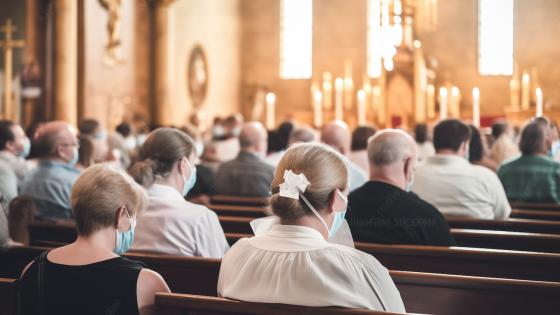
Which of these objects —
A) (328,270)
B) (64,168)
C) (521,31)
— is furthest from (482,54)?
(328,270)

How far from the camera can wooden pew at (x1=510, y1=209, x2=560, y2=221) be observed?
5.73 metres

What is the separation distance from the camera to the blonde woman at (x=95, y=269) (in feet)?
9.14

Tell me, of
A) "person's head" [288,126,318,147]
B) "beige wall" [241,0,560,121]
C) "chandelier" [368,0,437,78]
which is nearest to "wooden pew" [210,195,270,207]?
"person's head" [288,126,318,147]

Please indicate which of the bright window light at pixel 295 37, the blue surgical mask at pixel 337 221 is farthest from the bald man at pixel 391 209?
the bright window light at pixel 295 37

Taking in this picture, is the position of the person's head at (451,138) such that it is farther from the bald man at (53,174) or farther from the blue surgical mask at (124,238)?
the blue surgical mask at (124,238)

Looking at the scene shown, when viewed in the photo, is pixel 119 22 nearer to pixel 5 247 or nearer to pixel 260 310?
pixel 5 247

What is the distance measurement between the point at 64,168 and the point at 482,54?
14796mm

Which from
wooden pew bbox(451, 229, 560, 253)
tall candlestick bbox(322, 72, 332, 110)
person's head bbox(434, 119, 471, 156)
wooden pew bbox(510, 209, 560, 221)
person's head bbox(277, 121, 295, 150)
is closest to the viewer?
wooden pew bbox(451, 229, 560, 253)

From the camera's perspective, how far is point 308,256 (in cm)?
267

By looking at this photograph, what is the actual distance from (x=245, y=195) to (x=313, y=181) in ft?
15.5

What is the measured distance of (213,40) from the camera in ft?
65.1

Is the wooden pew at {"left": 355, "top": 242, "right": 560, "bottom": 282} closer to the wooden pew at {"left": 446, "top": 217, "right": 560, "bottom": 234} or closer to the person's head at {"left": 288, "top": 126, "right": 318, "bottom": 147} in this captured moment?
the wooden pew at {"left": 446, "top": 217, "right": 560, "bottom": 234}

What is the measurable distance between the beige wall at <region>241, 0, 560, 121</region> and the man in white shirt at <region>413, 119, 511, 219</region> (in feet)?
42.0

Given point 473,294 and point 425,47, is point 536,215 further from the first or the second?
point 425,47
